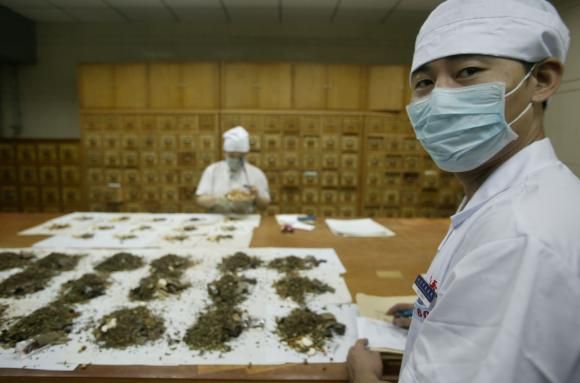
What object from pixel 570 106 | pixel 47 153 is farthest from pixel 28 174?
pixel 570 106

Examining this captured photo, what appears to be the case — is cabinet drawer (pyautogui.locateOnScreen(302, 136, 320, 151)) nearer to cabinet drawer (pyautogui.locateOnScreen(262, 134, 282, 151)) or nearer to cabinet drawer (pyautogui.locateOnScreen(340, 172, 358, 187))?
cabinet drawer (pyautogui.locateOnScreen(262, 134, 282, 151))

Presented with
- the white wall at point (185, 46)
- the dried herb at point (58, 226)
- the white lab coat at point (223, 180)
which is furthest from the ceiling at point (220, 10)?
the dried herb at point (58, 226)

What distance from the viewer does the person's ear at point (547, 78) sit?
0.72m

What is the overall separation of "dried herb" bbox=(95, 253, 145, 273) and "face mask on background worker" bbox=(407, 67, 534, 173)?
1.64 meters

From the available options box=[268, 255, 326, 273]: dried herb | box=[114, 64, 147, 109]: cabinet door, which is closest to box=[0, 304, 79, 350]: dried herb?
box=[268, 255, 326, 273]: dried herb

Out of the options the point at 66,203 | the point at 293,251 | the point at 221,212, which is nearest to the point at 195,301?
the point at 293,251

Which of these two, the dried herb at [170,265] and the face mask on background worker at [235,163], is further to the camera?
the face mask on background worker at [235,163]

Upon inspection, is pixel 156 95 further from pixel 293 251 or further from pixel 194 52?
pixel 293 251

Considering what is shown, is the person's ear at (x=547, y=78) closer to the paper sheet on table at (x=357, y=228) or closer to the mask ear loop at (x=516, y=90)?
the mask ear loop at (x=516, y=90)

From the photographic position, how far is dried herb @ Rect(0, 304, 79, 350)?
1.15 meters

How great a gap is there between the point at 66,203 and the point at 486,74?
6153 millimetres

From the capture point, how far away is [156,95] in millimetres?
5047

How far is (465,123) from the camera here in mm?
782

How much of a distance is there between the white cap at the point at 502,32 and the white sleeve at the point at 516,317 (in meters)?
0.42
